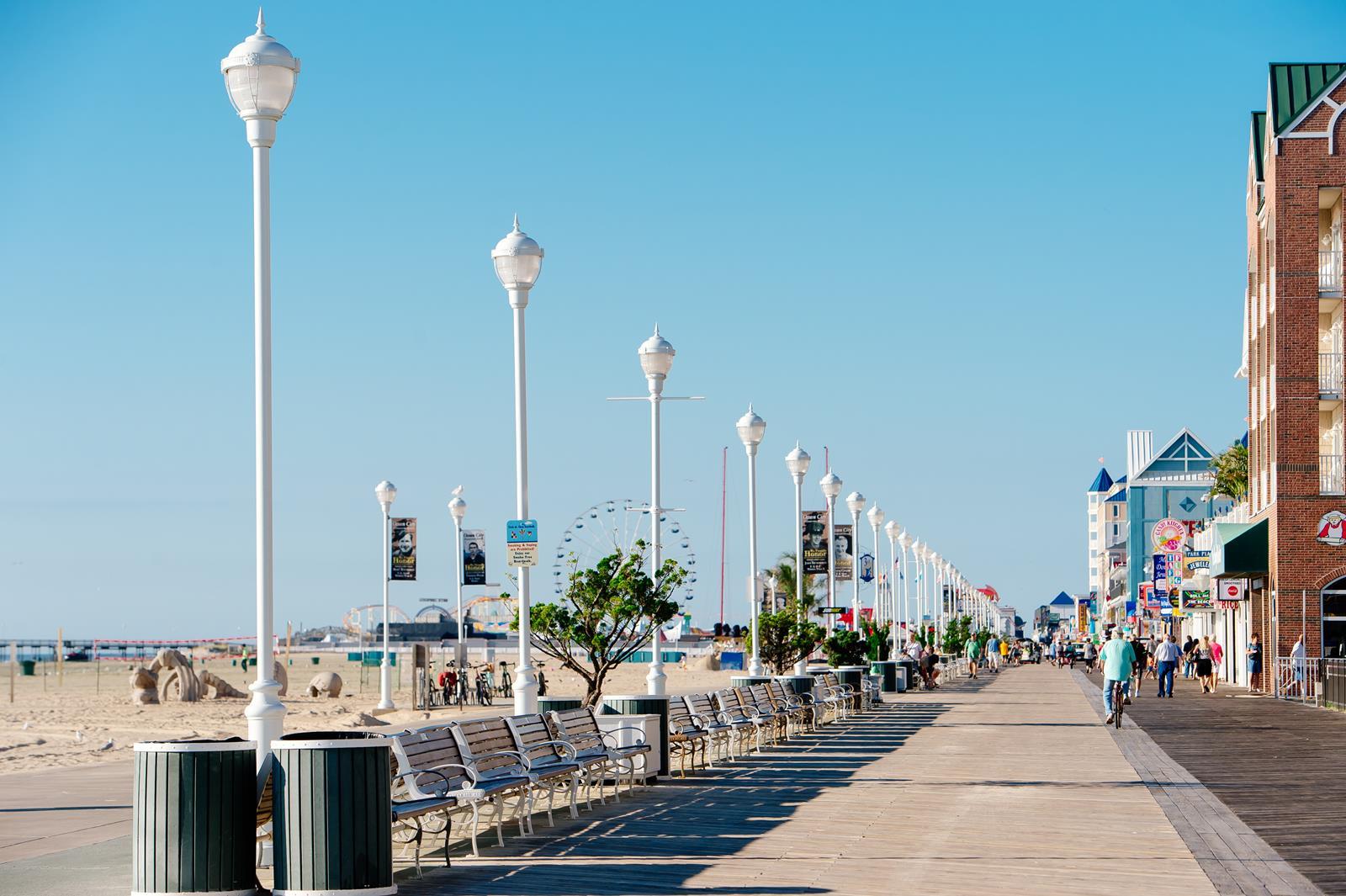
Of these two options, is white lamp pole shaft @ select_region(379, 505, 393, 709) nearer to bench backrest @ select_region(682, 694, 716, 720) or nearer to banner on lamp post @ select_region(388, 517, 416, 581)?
banner on lamp post @ select_region(388, 517, 416, 581)

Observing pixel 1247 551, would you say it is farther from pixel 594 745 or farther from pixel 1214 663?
pixel 594 745

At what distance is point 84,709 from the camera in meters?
42.7

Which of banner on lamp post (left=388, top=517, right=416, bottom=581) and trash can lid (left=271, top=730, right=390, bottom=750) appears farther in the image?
Result: banner on lamp post (left=388, top=517, right=416, bottom=581)

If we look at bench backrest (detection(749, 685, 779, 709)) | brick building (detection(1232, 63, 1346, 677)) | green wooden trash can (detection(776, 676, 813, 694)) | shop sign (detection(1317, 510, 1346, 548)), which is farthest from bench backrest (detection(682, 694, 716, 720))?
brick building (detection(1232, 63, 1346, 677))

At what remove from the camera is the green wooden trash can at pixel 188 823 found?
9.27 metres

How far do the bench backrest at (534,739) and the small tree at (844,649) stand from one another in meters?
22.2

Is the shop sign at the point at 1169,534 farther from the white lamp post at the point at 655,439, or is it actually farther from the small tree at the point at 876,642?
the white lamp post at the point at 655,439

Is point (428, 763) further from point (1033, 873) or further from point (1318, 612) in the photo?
point (1318, 612)

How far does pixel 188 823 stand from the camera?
366 inches

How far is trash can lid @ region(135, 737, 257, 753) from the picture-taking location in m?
9.38

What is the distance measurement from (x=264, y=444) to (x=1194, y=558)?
43.9 m

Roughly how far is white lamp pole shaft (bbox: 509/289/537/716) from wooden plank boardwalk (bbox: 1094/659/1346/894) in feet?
20.7

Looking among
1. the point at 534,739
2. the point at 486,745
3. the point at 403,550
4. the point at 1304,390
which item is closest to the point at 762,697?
the point at 534,739

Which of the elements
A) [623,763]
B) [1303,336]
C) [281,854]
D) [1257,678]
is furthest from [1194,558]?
[281,854]
